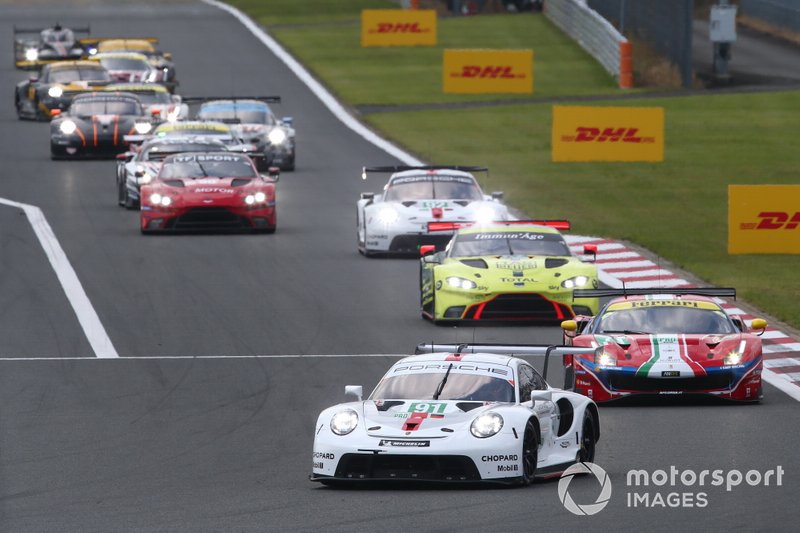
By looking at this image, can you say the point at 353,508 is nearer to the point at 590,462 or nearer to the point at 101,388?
the point at 590,462

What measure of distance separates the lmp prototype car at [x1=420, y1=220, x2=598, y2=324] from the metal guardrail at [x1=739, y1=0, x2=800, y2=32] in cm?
4659

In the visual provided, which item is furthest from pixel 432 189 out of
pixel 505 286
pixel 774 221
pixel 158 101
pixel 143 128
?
pixel 158 101

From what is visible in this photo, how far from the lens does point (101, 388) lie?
20.1m

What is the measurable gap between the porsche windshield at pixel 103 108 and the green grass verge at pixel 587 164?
6.99 meters

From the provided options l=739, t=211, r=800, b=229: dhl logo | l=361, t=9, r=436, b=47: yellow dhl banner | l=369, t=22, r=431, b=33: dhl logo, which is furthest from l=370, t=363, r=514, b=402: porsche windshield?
l=369, t=22, r=431, b=33: dhl logo

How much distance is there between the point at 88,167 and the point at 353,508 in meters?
30.8

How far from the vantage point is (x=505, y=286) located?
2438 cm

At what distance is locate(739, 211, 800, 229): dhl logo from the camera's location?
30812mm

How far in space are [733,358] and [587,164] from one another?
26.6 m

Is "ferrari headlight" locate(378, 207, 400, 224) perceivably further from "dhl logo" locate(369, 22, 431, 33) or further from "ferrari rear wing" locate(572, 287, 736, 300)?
"dhl logo" locate(369, 22, 431, 33)

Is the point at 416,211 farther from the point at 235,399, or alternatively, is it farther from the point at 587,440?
the point at 587,440

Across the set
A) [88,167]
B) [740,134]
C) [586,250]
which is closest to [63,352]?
[586,250]

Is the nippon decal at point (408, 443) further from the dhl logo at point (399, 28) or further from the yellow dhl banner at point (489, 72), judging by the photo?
the dhl logo at point (399, 28)

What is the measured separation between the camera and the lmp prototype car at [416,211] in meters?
30.6
